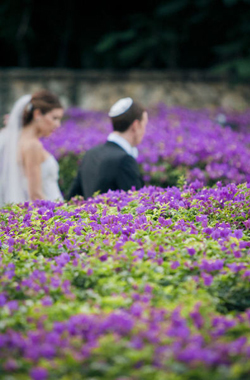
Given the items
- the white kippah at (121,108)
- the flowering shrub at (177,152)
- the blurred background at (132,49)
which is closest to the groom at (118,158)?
the white kippah at (121,108)

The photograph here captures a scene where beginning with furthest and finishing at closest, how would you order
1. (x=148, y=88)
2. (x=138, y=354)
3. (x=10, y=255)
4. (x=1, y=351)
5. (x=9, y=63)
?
(x=9, y=63) < (x=148, y=88) < (x=10, y=255) < (x=1, y=351) < (x=138, y=354)

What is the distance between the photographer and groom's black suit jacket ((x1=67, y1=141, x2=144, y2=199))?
437cm

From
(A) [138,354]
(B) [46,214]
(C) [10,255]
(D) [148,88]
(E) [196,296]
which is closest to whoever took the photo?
(A) [138,354]

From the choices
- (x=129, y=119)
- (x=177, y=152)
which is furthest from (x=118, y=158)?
(x=177, y=152)

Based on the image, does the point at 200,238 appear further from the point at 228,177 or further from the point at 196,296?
the point at 228,177

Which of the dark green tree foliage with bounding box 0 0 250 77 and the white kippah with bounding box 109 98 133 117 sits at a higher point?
the dark green tree foliage with bounding box 0 0 250 77

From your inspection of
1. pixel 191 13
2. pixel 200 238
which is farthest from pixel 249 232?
pixel 191 13

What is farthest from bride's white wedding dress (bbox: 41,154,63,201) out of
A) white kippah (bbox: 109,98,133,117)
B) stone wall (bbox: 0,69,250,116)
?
stone wall (bbox: 0,69,250,116)

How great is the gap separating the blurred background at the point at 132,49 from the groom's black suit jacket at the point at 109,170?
24.7 feet

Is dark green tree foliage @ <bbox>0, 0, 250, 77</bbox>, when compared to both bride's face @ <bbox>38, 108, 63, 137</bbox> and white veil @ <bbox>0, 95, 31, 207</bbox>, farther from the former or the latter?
white veil @ <bbox>0, 95, 31, 207</bbox>

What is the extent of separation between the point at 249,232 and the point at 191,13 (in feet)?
35.8

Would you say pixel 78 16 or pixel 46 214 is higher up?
pixel 78 16

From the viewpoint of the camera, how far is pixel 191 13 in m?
12.9

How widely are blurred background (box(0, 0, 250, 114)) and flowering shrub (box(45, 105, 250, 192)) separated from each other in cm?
366
